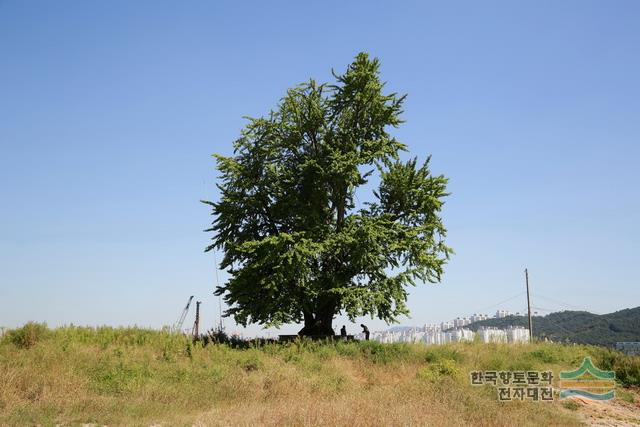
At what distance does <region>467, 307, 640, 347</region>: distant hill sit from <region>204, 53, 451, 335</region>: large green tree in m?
57.7

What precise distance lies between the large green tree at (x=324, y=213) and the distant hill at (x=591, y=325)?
189 feet

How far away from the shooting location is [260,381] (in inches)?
571

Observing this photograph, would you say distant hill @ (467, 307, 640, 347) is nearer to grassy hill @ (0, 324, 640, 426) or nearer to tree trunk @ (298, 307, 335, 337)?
tree trunk @ (298, 307, 335, 337)

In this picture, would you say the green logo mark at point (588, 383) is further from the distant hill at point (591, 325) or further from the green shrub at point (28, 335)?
the distant hill at point (591, 325)

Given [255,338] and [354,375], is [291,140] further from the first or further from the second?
[354,375]

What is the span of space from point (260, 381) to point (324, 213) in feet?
36.6

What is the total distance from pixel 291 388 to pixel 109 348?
788 centimetres

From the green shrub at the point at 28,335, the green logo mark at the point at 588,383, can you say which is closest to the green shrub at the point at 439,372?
the green logo mark at the point at 588,383

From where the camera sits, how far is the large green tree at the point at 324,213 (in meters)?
22.2

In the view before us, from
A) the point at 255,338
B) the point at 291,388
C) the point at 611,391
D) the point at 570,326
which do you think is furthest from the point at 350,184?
the point at 570,326

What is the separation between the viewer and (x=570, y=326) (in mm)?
104000

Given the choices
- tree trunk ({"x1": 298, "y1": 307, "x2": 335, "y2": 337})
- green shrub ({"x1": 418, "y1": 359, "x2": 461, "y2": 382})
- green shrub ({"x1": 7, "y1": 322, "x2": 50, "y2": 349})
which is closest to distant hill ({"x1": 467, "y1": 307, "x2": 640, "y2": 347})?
tree trunk ({"x1": 298, "y1": 307, "x2": 335, "y2": 337})

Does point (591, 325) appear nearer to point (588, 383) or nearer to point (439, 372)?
point (588, 383)

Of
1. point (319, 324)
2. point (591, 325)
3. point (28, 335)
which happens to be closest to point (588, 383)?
point (319, 324)
